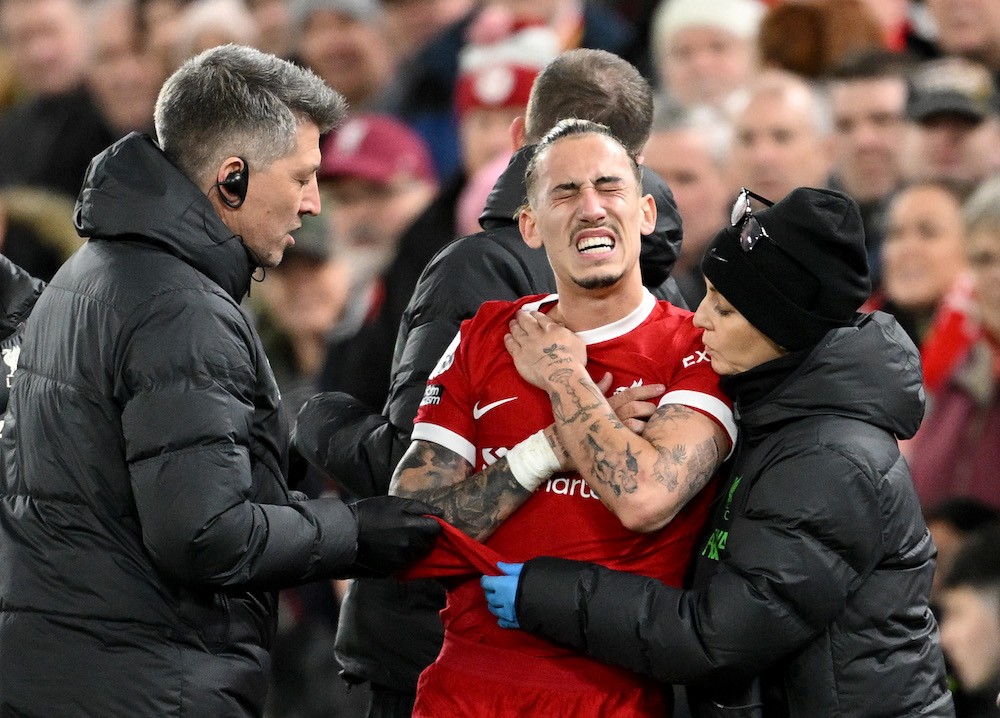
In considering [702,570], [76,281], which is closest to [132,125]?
[76,281]

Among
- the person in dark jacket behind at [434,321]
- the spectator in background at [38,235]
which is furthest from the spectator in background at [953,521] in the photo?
the spectator in background at [38,235]

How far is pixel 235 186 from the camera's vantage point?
3.67 metres

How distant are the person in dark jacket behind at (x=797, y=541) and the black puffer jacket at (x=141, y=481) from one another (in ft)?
1.92

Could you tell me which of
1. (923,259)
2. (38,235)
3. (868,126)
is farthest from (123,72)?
(923,259)

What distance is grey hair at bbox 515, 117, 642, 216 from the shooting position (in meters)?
3.81

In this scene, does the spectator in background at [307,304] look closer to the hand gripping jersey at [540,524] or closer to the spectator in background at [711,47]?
the spectator in background at [711,47]

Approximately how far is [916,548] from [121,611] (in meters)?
1.65

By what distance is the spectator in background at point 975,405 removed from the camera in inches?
230

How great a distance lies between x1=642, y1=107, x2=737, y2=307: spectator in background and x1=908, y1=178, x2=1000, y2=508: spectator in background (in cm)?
95

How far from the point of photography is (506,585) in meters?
3.55

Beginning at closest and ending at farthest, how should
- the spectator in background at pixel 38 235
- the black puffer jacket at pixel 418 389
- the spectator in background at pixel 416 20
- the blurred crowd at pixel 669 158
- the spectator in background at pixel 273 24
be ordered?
the black puffer jacket at pixel 418 389, the blurred crowd at pixel 669 158, the spectator in background at pixel 38 235, the spectator in background at pixel 416 20, the spectator in background at pixel 273 24

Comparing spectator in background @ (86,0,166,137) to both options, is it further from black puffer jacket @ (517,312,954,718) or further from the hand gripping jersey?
black puffer jacket @ (517,312,954,718)

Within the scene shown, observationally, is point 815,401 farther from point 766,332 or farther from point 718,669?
point 718,669

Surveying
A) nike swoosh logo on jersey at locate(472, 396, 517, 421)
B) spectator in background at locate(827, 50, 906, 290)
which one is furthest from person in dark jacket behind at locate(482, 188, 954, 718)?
spectator in background at locate(827, 50, 906, 290)
